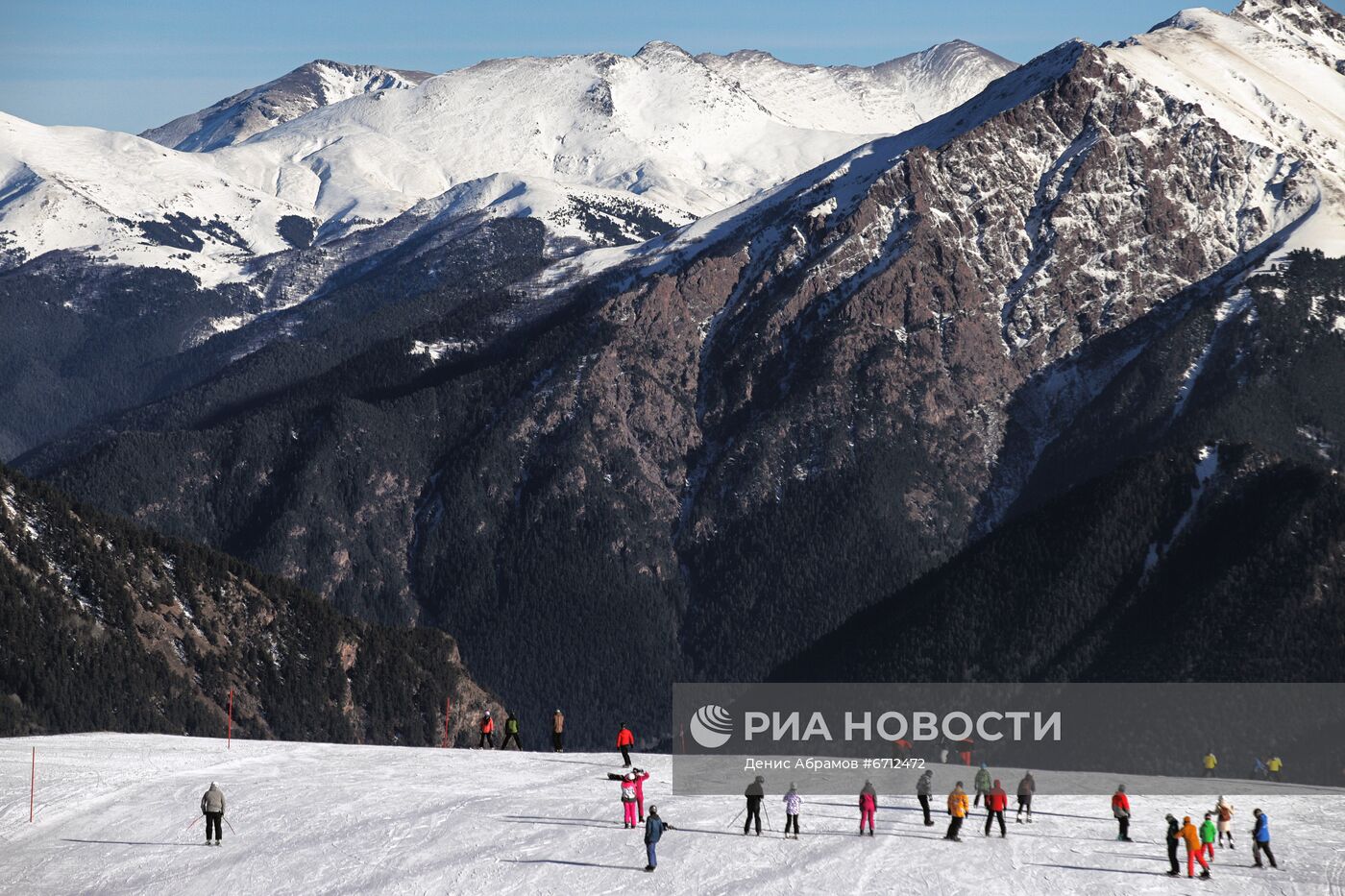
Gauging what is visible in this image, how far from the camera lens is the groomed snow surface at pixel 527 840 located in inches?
4929

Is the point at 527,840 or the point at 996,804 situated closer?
the point at 996,804

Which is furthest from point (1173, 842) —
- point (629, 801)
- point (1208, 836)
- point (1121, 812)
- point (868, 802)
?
point (629, 801)

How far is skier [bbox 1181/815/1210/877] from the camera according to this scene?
405 feet

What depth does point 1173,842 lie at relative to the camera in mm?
124000

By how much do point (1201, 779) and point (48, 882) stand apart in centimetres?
7579

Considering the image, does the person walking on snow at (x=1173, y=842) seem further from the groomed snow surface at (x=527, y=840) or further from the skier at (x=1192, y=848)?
the groomed snow surface at (x=527, y=840)

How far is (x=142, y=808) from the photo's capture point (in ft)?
464

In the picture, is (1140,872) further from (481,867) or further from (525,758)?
(525,758)

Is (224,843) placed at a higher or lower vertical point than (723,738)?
lower

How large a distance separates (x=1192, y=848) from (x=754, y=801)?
910 inches

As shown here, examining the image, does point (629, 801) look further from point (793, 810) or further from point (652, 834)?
point (652, 834)

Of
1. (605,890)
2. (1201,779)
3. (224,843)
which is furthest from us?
(1201,779)

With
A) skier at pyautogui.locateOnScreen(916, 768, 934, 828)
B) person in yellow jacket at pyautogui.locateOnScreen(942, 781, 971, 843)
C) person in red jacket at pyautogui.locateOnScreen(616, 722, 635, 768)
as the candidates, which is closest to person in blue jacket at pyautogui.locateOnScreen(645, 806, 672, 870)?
skier at pyautogui.locateOnScreen(916, 768, 934, 828)

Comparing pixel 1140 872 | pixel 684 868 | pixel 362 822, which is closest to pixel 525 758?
pixel 362 822
